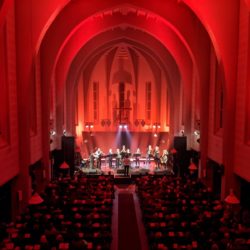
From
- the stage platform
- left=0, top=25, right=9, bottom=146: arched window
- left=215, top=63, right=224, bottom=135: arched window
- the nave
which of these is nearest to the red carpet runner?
the nave

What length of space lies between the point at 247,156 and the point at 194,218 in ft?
9.72

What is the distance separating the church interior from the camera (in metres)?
11.0

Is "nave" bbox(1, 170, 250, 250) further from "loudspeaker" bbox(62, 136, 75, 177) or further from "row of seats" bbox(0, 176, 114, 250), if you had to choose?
"loudspeaker" bbox(62, 136, 75, 177)

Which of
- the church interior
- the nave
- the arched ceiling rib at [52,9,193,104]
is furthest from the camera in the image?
the arched ceiling rib at [52,9,193,104]

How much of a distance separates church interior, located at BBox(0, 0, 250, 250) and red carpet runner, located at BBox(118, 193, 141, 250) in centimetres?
5

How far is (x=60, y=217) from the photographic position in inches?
461

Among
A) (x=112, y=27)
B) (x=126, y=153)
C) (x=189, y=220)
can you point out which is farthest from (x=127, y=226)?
(x=112, y=27)

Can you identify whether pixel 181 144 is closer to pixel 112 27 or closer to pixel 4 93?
pixel 112 27

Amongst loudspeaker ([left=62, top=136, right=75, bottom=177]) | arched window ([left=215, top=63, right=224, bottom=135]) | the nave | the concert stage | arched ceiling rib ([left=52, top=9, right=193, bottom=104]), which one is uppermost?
arched ceiling rib ([left=52, top=9, right=193, bottom=104])

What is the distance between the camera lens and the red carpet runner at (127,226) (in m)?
11.8

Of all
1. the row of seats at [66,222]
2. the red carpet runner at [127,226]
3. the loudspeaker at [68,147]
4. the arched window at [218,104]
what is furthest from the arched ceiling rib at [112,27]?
the red carpet runner at [127,226]

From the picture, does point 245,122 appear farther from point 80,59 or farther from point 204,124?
point 80,59

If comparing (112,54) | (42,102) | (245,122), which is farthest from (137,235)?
(112,54)

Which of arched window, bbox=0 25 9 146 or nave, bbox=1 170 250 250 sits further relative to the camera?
arched window, bbox=0 25 9 146
